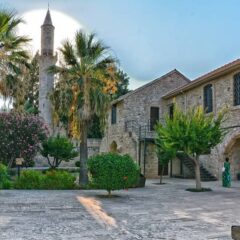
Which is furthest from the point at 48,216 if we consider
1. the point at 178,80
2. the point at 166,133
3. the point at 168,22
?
the point at 178,80

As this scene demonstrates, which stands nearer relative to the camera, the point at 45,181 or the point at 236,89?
the point at 45,181

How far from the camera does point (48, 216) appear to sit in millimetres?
9148

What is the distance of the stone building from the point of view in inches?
802

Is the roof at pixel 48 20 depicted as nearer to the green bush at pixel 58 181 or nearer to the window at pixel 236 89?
the window at pixel 236 89

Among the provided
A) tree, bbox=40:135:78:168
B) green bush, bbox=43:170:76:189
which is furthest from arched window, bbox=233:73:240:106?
tree, bbox=40:135:78:168

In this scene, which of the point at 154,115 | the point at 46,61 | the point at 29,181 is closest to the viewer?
the point at 29,181

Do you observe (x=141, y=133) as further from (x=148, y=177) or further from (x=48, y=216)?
(x=48, y=216)

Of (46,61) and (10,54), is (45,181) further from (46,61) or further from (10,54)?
(46,61)

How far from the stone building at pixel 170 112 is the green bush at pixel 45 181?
9.09 metres

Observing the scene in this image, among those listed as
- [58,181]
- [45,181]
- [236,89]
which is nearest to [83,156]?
[58,181]

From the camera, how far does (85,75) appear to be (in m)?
16.9

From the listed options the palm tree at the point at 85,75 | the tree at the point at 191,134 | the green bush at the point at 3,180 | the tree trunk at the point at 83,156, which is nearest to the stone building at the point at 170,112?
the tree at the point at 191,134

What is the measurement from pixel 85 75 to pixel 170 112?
41.3ft

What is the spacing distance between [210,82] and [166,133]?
6.88 m
